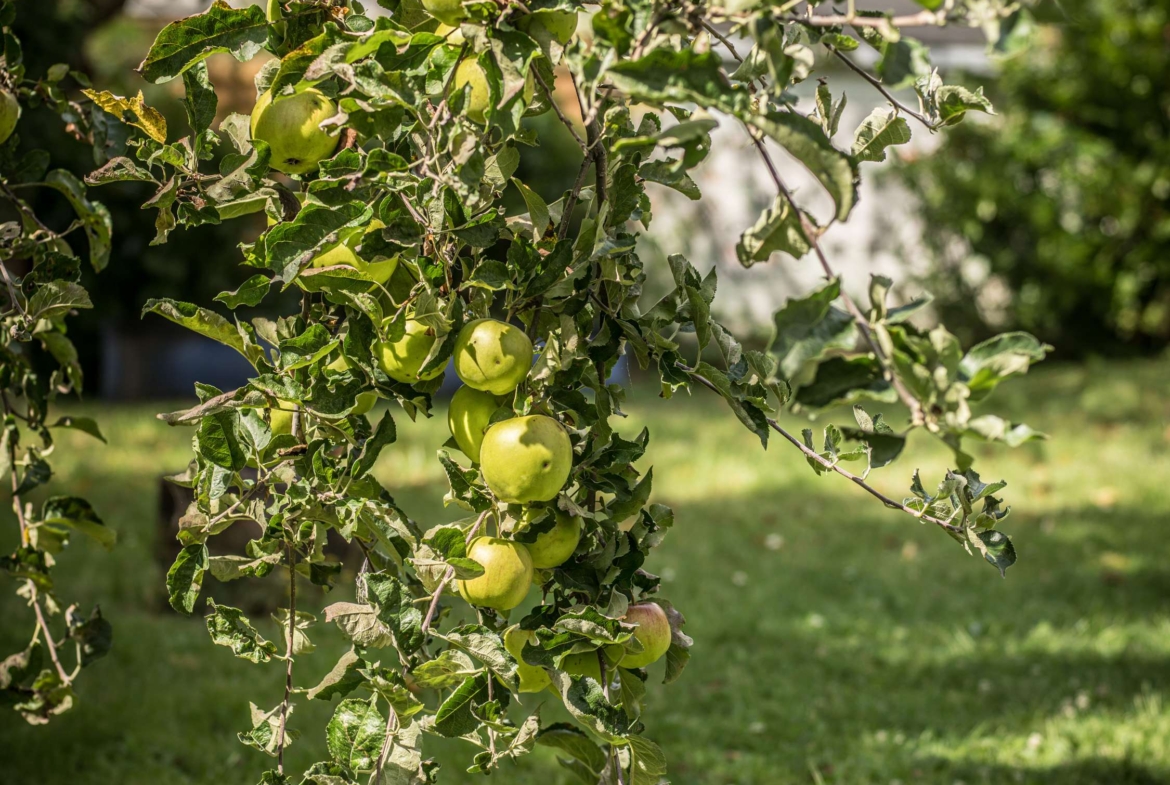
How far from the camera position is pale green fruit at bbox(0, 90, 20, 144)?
125cm

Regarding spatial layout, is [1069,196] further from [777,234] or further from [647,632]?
[777,234]

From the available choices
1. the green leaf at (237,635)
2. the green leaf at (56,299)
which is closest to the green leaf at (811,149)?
the green leaf at (237,635)

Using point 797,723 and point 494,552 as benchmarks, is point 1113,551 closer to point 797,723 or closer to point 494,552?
point 797,723

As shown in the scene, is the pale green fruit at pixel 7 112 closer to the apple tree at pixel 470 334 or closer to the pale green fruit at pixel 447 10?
the apple tree at pixel 470 334

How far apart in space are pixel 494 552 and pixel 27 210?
2.96ft

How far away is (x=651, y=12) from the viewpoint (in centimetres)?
81

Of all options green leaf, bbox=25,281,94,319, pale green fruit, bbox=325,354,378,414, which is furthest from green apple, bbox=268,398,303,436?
green leaf, bbox=25,281,94,319

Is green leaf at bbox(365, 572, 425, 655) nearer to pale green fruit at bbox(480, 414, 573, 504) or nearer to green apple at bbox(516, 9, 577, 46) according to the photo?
pale green fruit at bbox(480, 414, 573, 504)

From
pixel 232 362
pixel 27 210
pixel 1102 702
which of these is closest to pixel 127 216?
pixel 232 362

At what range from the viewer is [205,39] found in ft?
3.34

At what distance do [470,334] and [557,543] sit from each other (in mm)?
230

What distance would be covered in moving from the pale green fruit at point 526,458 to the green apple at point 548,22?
341 millimetres

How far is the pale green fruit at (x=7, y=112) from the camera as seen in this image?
4.12ft

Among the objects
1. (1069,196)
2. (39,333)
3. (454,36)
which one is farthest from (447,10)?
(1069,196)
